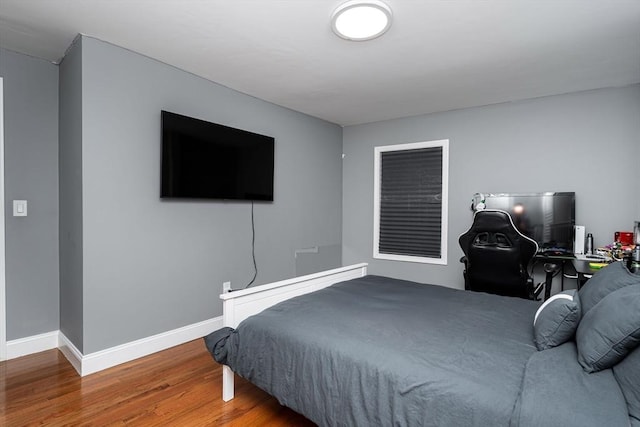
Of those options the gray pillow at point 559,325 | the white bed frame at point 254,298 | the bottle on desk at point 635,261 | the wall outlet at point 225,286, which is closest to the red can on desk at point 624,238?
the bottle on desk at point 635,261

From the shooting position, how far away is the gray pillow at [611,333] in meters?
1.15

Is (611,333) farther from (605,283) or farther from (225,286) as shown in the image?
(225,286)

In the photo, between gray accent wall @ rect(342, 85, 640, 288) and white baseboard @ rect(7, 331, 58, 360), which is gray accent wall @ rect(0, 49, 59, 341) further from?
gray accent wall @ rect(342, 85, 640, 288)

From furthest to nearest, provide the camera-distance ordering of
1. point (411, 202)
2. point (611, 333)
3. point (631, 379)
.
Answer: point (411, 202) → point (611, 333) → point (631, 379)

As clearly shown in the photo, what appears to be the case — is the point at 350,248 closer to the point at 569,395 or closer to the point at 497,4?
the point at 497,4

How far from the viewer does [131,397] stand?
2.09 metres

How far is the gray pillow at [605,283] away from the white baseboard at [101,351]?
9.57 feet

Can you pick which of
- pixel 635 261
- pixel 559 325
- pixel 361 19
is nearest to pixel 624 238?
pixel 635 261

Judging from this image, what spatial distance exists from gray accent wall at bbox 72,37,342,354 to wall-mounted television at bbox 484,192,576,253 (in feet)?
8.48

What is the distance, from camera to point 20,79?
2.58m

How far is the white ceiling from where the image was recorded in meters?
1.97

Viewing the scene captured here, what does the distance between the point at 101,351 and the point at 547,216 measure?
409 centimetres

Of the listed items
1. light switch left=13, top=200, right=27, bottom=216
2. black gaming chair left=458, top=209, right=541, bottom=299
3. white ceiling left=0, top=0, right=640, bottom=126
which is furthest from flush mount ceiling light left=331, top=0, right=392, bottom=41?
light switch left=13, top=200, right=27, bottom=216

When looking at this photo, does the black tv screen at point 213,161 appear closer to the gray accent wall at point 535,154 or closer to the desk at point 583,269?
the gray accent wall at point 535,154
